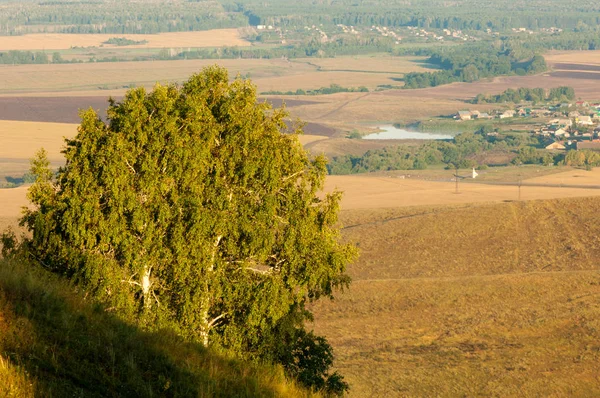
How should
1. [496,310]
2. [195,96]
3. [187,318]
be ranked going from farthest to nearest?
1. [496,310]
2. [195,96]
3. [187,318]

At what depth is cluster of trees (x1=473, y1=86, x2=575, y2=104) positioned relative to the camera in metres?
172

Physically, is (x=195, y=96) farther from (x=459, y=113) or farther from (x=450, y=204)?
(x=459, y=113)

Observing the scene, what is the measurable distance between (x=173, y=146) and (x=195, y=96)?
4.99 ft

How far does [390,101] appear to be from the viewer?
159 metres

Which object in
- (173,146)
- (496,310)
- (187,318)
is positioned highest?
(173,146)

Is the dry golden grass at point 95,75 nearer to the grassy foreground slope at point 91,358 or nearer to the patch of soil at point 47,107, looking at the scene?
the patch of soil at point 47,107

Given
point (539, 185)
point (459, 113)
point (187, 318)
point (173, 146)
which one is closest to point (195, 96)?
point (173, 146)

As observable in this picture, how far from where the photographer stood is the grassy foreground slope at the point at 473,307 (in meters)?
29.0

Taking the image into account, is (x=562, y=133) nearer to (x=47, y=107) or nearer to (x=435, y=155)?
(x=435, y=155)

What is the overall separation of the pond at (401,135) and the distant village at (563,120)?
7.28 metres

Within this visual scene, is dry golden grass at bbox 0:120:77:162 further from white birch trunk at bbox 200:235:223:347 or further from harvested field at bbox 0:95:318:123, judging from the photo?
white birch trunk at bbox 200:235:223:347

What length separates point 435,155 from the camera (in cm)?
11112

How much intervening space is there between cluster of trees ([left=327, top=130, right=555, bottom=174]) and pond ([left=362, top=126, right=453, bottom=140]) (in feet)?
25.3

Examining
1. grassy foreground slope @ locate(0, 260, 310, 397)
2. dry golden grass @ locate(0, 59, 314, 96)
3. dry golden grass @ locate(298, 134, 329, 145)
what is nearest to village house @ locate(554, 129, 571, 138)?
dry golden grass @ locate(298, 134, 329, 145)
